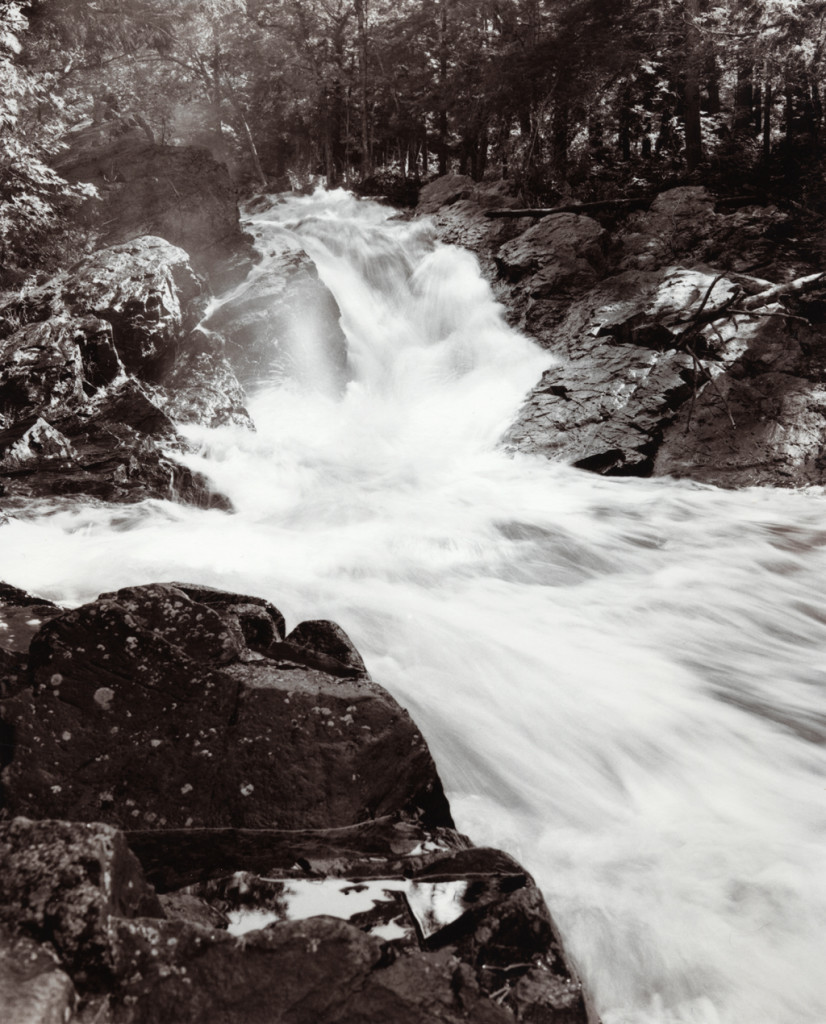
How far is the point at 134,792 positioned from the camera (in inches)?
95.3

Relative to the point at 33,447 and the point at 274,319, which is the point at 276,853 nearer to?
the point at 33,447

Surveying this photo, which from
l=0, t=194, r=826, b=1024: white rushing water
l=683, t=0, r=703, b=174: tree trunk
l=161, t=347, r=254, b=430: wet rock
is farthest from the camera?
l=683, t=0, r=703, b=174: tree trunk

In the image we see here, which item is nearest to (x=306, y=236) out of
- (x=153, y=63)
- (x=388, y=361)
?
(x=388, y=361)

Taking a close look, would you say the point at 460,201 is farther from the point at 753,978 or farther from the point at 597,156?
the point at 753,978

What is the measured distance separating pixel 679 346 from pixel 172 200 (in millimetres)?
10360

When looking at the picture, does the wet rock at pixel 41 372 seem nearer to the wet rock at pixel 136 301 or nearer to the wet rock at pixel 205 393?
the wet rock at pixel 136 301

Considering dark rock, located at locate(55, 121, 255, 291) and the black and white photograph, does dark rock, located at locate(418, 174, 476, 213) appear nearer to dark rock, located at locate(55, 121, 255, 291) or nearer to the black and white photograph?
the black and white photograph

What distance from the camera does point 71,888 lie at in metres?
1.62

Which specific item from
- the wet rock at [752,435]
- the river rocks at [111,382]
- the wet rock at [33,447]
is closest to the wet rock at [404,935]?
the river rocks at [111,382]

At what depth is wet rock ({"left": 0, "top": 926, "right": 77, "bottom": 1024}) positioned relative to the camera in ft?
4.53

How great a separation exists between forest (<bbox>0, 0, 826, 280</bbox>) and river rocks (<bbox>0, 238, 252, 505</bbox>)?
2.97 m

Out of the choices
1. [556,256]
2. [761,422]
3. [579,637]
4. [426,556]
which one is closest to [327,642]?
[579,637]

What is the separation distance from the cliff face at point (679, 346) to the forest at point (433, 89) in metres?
4.34

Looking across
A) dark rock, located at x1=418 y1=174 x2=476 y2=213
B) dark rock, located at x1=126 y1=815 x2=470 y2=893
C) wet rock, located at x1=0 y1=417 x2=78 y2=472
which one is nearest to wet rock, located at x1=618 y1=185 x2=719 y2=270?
dark rock, located at x1=418 y1=174 x2=476 y2=213
